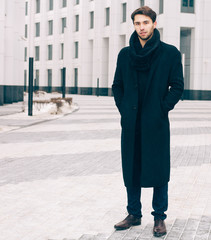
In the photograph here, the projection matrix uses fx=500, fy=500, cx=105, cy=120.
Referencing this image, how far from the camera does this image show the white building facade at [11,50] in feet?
80.4

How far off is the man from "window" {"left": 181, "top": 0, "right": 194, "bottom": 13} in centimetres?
3867

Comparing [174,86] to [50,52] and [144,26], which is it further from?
[50,52]

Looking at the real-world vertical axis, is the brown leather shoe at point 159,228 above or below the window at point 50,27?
below

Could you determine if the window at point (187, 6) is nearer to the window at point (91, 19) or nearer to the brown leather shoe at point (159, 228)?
the window at point (91, 19)

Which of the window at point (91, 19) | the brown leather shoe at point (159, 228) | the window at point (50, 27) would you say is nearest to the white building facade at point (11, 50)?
the brown leather shoe at point (159, 228)

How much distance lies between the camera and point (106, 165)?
7.95 metres

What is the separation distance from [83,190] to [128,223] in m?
1.68

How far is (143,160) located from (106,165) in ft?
12.1

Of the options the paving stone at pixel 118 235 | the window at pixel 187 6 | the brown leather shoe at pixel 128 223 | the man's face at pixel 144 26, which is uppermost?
the window at pixel 187 6

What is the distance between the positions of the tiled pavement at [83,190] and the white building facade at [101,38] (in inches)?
725

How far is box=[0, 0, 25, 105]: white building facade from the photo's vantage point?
80.4ft

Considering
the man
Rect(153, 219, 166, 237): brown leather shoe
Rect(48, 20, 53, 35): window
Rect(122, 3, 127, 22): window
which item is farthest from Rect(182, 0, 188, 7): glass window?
Rect(153, 219, 166, 237): brown leather shoe

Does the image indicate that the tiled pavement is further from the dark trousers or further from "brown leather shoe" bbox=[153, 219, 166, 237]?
the dark trousers

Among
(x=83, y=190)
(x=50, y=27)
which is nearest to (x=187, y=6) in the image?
(x=50, y=27)
